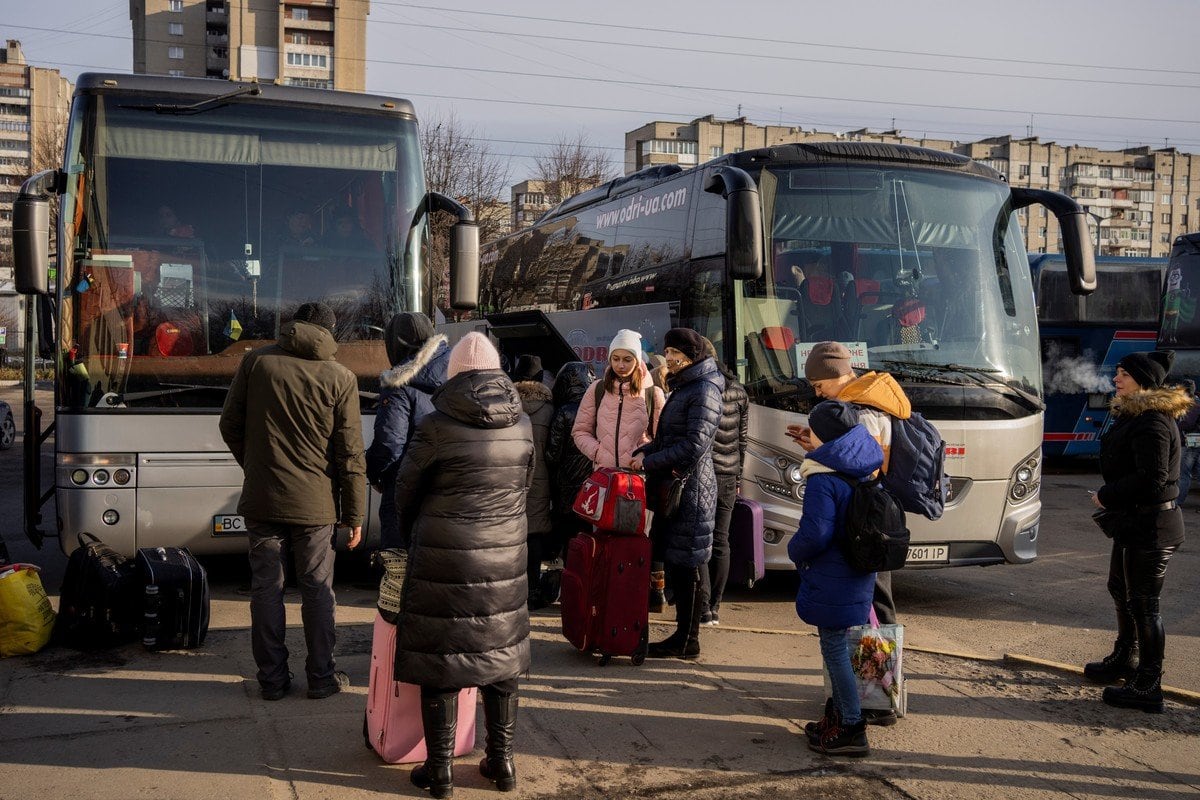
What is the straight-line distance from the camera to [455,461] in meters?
4.30

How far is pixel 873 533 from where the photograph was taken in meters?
4.76

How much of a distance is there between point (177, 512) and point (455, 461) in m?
3.90

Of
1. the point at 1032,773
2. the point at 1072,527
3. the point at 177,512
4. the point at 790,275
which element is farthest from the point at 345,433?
the point at 1072,527

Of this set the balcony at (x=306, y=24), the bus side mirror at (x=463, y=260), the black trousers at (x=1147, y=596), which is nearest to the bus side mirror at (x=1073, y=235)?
the black trousers at (x=1147, y=596)

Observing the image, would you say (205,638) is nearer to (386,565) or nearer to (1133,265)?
(386,565)

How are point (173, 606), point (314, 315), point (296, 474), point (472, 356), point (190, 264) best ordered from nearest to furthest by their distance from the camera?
point (472, 356) < point (296, 474) < point (314, 315) < point (173, 606) < point (190, 264)

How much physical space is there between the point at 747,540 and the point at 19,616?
14.1ft

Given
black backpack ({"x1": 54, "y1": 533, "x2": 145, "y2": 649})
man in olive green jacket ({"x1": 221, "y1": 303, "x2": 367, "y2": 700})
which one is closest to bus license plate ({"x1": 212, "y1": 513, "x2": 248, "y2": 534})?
black backpack ({"x1": 54, "y1": 533, "x2": 145, "y2": 649})

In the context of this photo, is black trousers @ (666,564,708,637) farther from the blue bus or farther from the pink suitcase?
the blue bus

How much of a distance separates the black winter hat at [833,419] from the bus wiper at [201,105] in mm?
5019

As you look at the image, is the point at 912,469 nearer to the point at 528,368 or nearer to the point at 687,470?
the point at 687,470

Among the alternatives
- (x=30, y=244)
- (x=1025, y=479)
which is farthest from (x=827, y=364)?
(x=30, y=244)

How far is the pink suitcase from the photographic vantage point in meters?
4.60

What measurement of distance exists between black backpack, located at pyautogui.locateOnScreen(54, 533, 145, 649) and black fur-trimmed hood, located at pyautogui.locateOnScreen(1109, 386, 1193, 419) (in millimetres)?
5453
